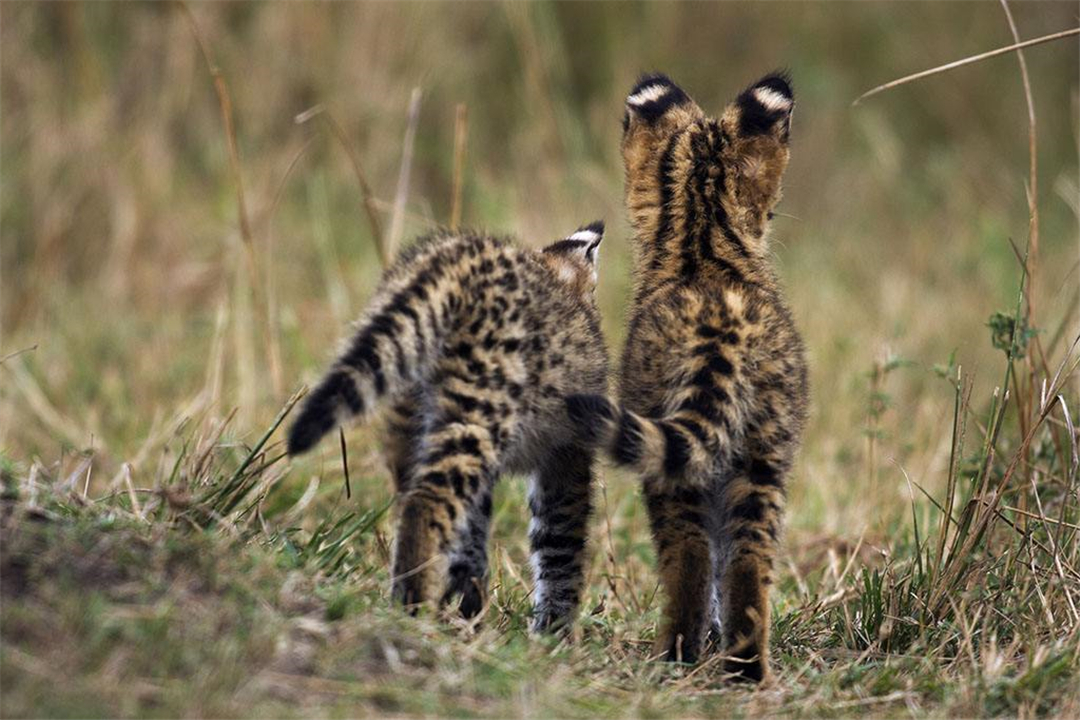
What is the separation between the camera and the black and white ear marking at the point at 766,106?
18.0ft

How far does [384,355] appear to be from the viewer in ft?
15.1

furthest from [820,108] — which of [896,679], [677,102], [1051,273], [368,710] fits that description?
[368,710]

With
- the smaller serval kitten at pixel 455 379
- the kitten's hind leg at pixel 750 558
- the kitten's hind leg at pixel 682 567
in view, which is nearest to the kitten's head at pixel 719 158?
the smaller serval kitten at pixel 455 379

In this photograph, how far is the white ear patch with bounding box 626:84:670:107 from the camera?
5793mm

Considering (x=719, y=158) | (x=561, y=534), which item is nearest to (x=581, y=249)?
(x=719, y=158)

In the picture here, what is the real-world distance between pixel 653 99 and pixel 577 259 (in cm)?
61

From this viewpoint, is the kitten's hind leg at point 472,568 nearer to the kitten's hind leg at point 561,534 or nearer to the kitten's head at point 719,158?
the kitten's hind leg at point 561,534

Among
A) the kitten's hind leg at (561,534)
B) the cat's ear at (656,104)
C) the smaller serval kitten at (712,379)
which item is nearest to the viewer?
the smaller serval kitten at (712,379)

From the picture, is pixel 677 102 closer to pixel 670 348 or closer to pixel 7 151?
pixel 670 348

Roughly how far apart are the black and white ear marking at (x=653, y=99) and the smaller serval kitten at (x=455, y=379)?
74cm

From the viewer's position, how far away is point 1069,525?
5504 millimetres

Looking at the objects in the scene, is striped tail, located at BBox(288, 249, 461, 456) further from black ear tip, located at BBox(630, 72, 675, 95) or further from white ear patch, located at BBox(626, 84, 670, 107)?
black ear tip, located at BBox(630, 72, 675, 95)

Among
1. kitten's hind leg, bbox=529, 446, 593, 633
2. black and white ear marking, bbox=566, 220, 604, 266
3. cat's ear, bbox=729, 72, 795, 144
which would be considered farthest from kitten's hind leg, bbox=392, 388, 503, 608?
cat's ear, bbox=729, 72, 795, 144

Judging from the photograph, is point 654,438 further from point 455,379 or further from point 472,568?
point 472,568
